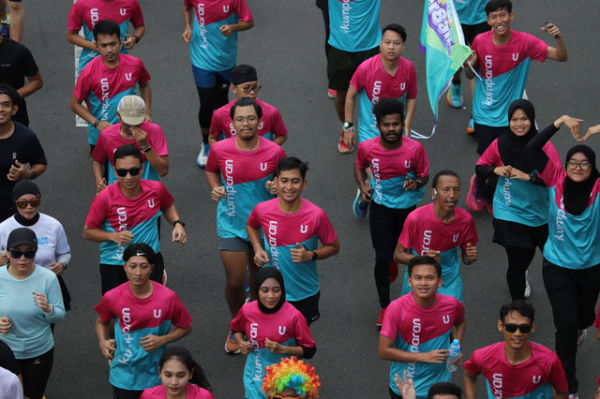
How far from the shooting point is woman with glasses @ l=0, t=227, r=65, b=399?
29.1 feet

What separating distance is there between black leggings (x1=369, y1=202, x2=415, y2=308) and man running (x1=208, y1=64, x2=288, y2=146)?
4.15 ft

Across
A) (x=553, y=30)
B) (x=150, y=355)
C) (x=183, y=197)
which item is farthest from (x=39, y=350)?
(x=553, y=30)

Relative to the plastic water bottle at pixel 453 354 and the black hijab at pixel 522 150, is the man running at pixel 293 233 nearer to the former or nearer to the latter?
the plastic water bottle at pixel 453 354

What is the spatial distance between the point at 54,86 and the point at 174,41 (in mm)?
1856

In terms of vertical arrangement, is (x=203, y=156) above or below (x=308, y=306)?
above

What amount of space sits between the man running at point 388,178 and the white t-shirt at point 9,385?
4.03 meters

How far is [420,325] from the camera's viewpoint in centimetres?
862

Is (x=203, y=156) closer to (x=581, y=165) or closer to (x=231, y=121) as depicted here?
(x=231, y=121)

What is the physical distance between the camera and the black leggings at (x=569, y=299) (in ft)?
31.2

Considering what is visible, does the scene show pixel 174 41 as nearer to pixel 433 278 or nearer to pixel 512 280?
pixel 512 280

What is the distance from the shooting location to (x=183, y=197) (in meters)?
12.9

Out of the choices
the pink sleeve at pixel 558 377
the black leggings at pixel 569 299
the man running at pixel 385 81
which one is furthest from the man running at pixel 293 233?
the man running at pixel 385 81

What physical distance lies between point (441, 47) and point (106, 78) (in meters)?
3.49

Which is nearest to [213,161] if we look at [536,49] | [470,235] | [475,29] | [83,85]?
[83,85]
